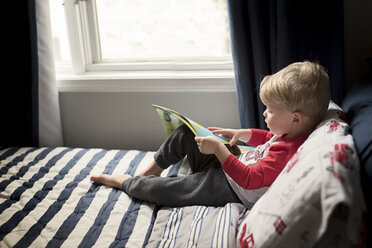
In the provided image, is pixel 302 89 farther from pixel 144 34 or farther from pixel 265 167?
pixel 144 34

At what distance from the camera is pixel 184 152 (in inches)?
59.2

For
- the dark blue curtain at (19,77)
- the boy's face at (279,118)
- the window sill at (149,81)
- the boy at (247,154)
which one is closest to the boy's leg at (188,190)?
the boy at (247,154)

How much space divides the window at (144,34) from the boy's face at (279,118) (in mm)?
813

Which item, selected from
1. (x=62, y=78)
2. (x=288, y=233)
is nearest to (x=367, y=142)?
(x=288, y=233)

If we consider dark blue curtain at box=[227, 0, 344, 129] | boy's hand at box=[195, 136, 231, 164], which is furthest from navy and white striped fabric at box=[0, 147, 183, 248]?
dark blue curtain at box=[227, 0, 344, 129]

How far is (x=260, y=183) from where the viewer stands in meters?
1.15

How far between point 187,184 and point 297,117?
53 centimetres

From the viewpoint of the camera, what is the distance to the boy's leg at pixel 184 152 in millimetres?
1451

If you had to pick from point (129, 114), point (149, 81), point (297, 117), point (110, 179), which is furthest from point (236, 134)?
point (129, 114)

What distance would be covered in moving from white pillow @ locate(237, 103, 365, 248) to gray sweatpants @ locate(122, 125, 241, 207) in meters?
0.41

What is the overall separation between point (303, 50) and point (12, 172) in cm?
153

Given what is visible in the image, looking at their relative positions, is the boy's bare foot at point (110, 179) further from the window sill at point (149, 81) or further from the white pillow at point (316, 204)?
the white pillow at point (316, 204)

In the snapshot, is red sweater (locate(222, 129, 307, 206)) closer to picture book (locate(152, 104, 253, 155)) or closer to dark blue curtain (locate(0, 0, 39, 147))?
picture book (locate(152, 104, 253, 155))

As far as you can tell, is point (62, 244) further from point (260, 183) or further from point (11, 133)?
point (11, 133)
